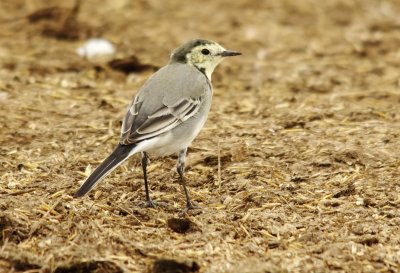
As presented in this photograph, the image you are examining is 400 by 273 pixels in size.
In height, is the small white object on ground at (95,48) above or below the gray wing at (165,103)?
below

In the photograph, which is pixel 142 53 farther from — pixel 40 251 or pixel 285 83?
pixel 40 251

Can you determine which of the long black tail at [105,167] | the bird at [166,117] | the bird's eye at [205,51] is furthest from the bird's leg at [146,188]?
the bird's eye at [205,51]

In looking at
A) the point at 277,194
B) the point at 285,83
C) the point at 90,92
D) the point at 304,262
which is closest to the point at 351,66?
the point at 285,83

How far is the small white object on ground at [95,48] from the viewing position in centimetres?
1098

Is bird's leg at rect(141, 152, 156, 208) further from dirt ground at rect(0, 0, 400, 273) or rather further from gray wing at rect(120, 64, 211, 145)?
gray wing at rect(120, 64, 211, 145)

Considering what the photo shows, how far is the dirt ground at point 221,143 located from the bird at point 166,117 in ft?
1.22

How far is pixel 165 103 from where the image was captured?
6.96 meters

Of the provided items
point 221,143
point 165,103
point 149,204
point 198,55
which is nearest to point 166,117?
point 165,103

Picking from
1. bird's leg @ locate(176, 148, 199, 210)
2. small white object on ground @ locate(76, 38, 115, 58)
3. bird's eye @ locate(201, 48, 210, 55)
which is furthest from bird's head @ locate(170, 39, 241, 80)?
small white object on ground @ locate(76, 38, 115, 58)

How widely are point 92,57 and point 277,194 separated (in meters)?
4.73

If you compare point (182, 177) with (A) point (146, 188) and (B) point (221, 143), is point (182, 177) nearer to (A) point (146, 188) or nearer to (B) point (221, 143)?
(A) point (146, 188)

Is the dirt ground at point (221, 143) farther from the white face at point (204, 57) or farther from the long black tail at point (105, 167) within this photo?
the white face at point (204, 57)

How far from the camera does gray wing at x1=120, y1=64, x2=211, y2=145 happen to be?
6.62 metres

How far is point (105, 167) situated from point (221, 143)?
6.77ft
